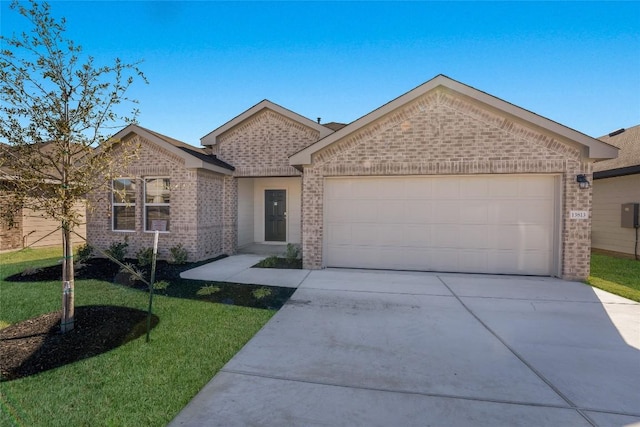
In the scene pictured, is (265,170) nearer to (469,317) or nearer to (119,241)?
(119,241)

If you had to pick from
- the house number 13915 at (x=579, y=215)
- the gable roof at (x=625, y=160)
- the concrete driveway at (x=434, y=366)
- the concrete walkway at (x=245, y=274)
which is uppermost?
the gable roof at (x=625, y=160)

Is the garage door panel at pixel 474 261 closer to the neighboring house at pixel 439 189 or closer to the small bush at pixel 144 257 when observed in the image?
the neighboring house at pixel 439 189

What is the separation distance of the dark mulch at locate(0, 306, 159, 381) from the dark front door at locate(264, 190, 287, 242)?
8.78 m

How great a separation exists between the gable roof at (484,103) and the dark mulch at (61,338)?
18.7ft

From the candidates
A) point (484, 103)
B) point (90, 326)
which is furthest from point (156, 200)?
point (484, 103)

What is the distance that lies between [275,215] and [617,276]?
1188 cm

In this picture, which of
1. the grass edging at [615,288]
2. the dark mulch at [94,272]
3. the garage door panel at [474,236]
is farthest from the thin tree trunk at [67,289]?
the grass edging at [615,288]

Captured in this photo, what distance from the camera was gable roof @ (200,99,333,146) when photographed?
11367 mm

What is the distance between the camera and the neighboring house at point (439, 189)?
305 inches

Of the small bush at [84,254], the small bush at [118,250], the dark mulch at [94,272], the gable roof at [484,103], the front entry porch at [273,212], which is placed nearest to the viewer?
the gable roof at [484,103]

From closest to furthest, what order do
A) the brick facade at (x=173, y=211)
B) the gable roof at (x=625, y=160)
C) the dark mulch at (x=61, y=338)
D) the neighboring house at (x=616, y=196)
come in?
the dark mulch at (x=61, y=338), the brick facade at (x=173, y=211), the gable roof at (x=625, y=160), the neighboring house at (x=616, y=196)

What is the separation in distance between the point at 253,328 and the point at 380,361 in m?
1.99

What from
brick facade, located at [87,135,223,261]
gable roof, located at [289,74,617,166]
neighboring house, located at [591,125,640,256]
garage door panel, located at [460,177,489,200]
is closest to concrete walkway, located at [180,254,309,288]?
brick facade, located at [87,135,223,261]

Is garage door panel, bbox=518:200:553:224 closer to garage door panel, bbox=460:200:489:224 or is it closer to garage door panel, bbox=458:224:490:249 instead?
garage door panel, bbox=460:200:489:224
